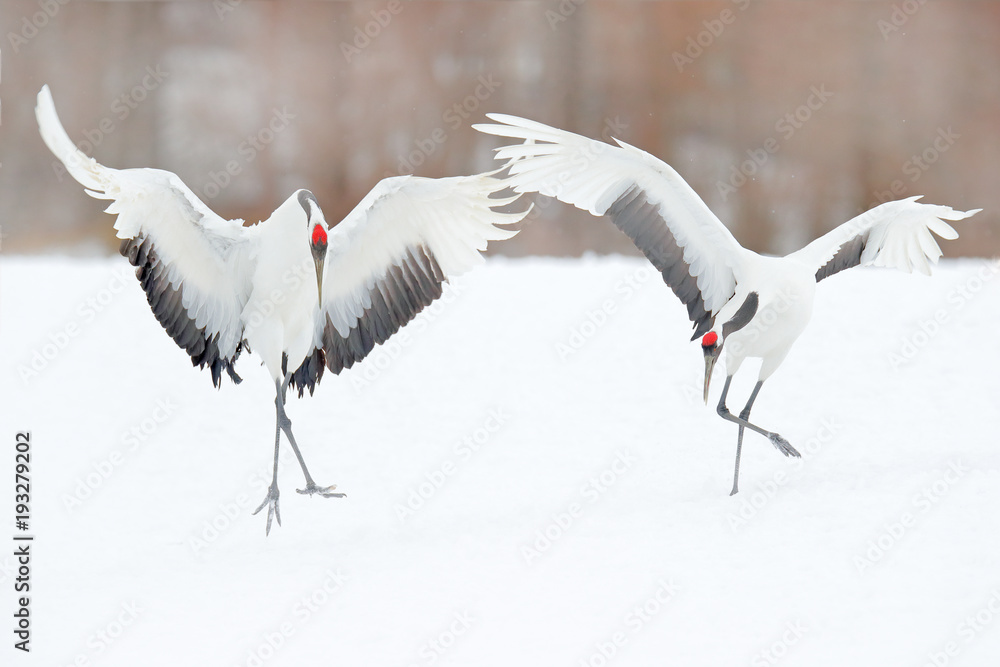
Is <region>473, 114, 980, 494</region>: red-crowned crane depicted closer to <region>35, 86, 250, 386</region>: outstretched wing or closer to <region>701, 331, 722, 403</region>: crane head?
<region>701, 331, 722, 403</region>: crane head

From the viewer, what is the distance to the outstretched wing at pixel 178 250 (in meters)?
2.34

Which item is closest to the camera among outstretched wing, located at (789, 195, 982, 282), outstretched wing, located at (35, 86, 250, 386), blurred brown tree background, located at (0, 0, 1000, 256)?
outstretched wing, located at (35, 86, 250, 386)

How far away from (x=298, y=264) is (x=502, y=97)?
3557 millimetres

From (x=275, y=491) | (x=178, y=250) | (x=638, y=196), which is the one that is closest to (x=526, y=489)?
(x=275, y=491)

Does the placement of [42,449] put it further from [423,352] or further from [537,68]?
[537,68]

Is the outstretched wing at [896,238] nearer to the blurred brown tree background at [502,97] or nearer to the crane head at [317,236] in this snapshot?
the crane head at [317,236]

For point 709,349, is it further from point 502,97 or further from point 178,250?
point 502,97

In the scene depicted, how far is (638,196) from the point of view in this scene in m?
2.67

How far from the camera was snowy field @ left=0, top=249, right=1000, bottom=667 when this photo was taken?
95.0 inches

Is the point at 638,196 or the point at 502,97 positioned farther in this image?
the point at 502,97

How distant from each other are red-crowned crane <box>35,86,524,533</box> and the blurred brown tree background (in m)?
3.14

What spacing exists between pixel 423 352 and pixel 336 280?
1.39 meters

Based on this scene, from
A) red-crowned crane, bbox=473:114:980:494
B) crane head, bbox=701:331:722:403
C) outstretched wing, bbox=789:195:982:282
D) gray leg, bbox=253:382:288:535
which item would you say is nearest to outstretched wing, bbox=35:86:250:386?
gray leg, bbox=253:382:288:535

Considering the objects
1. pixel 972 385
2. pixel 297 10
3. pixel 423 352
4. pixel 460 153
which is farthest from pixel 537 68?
pixel 972 385
